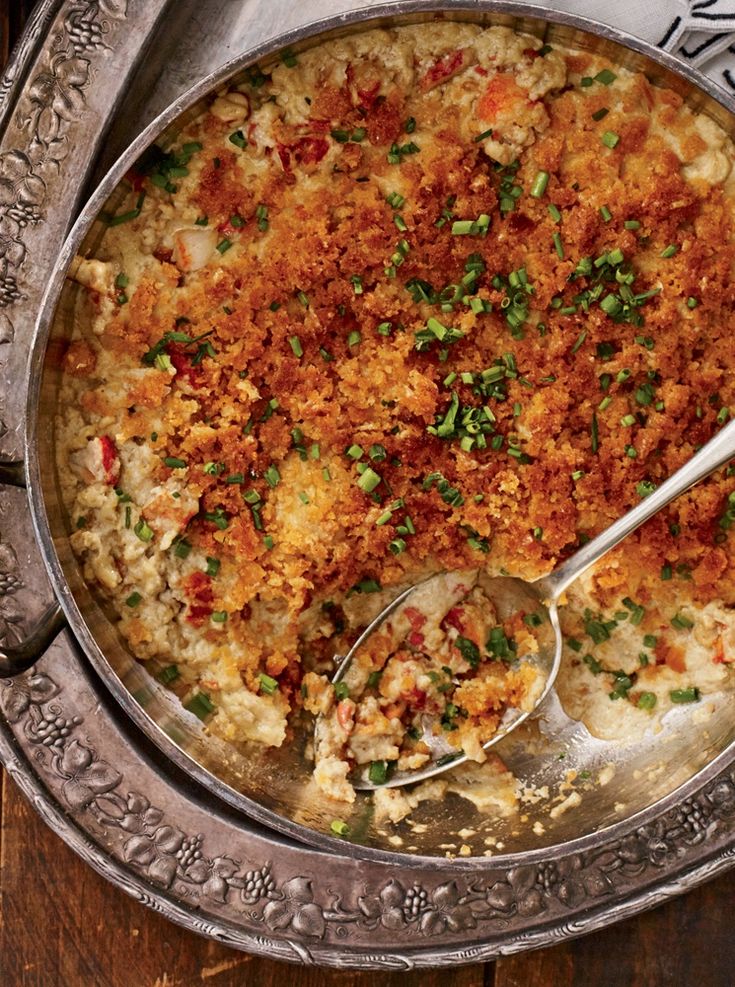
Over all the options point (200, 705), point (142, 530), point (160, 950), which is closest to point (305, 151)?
point (142, 530)

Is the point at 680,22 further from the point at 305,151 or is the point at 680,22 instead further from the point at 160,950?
the point at 160,950

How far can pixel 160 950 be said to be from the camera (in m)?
3.27

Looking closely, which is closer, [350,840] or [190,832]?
[350,840]

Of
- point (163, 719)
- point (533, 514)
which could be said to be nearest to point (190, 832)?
point (163, 719)

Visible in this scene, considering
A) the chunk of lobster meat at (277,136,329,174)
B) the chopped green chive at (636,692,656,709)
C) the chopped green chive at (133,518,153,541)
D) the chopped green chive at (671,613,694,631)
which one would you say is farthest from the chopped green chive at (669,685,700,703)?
the chunk of lobster meat at (277,136,329,174)

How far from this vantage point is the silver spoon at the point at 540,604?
2.78 meters

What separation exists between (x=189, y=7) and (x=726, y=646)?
2.46 metres

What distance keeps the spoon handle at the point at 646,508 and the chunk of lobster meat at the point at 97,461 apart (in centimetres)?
126

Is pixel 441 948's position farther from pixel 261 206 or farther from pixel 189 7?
pixel 189 7

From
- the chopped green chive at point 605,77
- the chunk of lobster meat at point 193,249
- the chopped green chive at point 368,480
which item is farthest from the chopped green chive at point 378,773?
the chopped green chive at point 605,77

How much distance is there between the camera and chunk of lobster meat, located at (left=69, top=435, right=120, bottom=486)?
2.78 m

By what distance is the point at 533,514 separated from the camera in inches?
113

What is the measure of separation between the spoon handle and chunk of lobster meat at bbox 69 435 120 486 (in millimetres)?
1260

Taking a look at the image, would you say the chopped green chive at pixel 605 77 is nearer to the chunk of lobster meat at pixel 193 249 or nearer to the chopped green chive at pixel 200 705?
the chunk of lobster meat at pixel 193 249
